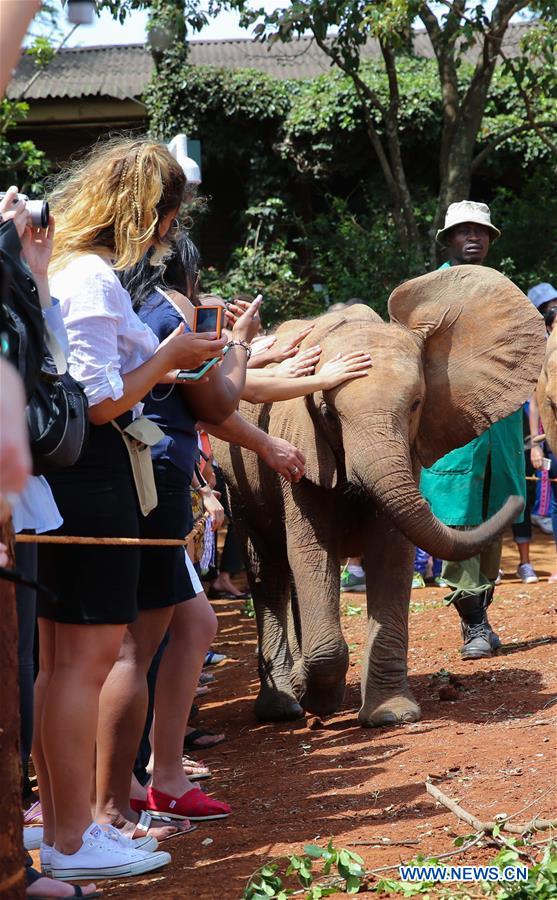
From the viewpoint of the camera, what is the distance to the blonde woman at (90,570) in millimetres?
3766

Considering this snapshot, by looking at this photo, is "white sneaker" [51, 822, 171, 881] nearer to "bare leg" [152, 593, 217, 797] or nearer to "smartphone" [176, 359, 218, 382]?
"bare leg" [152, 593, 217, 797]

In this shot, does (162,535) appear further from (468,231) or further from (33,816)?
(468,231)

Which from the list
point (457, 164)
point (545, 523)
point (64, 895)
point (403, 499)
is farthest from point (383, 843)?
point (545, 523)

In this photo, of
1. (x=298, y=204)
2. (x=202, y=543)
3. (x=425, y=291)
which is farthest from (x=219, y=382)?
(x=298, y=204)

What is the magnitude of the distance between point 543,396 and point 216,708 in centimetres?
290

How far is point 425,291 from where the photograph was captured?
6.76 metres

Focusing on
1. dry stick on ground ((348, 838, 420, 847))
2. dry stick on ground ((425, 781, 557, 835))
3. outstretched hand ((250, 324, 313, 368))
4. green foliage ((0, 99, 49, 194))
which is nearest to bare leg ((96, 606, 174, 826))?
dry stick on ground ((348, 838, 420, 847))

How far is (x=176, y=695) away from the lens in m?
4.55

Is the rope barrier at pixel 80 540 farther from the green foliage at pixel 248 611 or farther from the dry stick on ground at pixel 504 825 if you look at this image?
the green foliage at pixel 248 611

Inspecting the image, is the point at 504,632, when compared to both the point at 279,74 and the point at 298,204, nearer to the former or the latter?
the point at 298,204

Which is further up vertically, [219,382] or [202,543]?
[219,382]

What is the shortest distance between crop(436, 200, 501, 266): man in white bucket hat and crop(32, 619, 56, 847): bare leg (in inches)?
188

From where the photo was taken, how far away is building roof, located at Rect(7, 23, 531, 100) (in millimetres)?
20500

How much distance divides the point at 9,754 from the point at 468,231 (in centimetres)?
575
